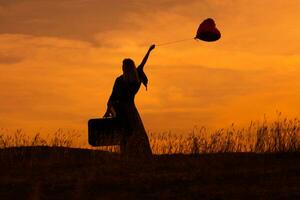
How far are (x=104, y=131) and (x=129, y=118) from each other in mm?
532

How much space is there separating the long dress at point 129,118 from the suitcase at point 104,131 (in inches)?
3.9

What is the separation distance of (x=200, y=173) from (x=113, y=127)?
342cm

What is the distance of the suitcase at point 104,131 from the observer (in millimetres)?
11633

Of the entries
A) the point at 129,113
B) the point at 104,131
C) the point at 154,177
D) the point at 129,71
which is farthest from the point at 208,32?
the point at 154,177

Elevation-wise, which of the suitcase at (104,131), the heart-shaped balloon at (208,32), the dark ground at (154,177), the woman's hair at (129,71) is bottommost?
the dark ground at (154,177)

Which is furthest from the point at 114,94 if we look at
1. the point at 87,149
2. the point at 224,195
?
the point at 224,195

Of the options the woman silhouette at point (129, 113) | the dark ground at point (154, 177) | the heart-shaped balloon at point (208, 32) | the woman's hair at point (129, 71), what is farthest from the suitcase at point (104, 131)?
the heart-shaped balloon at point (208, 32)

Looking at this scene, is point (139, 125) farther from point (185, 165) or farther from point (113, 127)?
point (185, 165)

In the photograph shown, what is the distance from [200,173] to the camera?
874 cm

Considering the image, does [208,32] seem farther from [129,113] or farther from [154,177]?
[154,177]

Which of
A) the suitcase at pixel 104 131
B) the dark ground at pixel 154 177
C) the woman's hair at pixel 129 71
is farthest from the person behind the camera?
the suitcase at pixel 104 131

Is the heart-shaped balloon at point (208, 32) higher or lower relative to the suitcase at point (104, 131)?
higher

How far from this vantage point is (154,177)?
8.41 meters

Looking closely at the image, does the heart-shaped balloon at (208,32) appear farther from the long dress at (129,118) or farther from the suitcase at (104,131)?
the suitcase at (104,131)
